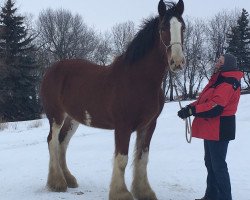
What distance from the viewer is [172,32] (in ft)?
13.2

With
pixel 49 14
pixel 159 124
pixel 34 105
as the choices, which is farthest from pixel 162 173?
pixel 49 14

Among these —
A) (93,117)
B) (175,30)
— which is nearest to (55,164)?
(93,117)

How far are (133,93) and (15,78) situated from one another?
2560 centimetres

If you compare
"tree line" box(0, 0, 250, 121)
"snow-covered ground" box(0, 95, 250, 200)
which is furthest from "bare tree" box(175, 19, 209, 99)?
"snow-covered ground" box(0, 95, 250, 200)

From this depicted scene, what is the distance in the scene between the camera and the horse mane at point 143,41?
14.6 ft

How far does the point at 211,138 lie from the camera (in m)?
4.11

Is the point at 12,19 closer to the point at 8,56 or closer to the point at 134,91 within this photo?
the point at 8,56

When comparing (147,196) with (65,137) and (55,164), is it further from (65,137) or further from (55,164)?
(65,137)

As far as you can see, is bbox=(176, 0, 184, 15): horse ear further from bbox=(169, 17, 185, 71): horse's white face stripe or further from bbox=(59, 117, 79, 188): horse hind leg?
bbox=(59, 117, 79, 188): horse hind leg

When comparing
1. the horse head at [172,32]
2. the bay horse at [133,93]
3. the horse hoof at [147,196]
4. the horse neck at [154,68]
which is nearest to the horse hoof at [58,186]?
the bay horse at [133,93]

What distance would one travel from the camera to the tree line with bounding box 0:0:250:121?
28.4 metres

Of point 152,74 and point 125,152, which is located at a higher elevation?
point 152,74

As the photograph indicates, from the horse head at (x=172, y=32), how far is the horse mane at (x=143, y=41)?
0.17 metres

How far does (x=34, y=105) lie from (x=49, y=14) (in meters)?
22.1
